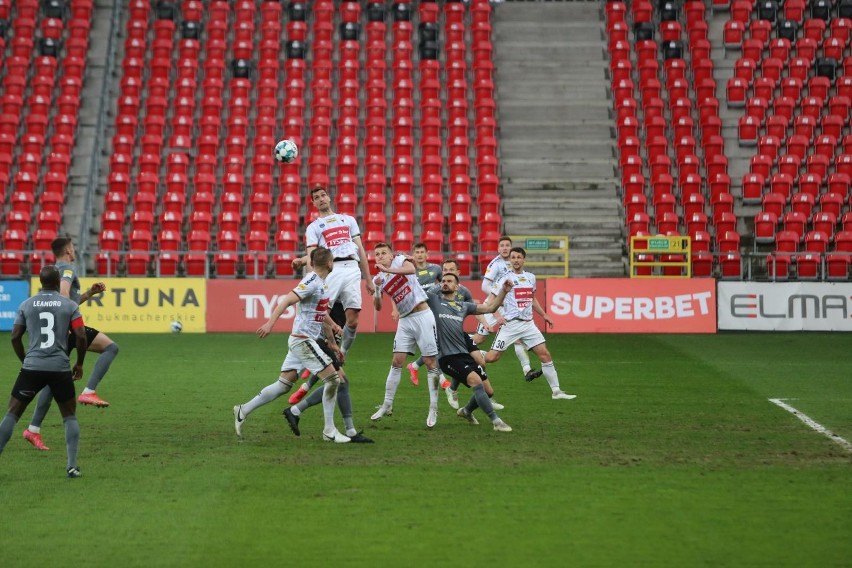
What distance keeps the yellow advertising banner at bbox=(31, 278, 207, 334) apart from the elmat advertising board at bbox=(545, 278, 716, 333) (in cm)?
863

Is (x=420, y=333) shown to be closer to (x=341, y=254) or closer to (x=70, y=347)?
(x=341, y=254)

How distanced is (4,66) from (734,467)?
29710 millimetres

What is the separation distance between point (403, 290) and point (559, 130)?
20.7 m

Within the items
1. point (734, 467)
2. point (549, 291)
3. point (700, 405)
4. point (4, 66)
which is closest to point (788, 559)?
point (734, 467)

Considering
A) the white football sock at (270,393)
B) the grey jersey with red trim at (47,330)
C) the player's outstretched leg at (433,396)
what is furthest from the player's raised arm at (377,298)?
the grey jersey with red trim at (47,330)

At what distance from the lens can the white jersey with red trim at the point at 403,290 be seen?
13.1 meters

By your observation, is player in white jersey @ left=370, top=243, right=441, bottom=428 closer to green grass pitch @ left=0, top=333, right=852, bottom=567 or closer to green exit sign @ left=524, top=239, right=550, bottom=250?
green grass pitch @ left=0, top=333, right=852, bottom=567

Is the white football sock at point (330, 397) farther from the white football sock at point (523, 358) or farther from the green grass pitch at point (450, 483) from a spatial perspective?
the white football sock at point (523, 358)

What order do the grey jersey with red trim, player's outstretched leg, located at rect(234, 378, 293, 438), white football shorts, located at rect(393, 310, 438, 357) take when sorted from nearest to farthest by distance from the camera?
the grey jersey with red trim → player's outstretched leg, located at rect(234, 378, 293, 438) → white football shorts, located at rect(393, 310, 438, 357)

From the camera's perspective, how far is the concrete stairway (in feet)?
98.2

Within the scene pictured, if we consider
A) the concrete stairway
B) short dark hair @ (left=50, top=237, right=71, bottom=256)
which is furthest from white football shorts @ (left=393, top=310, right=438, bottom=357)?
the concrete stairway

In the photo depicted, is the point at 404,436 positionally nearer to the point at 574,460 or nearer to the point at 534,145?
the point at 574,460

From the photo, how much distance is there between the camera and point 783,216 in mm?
29516

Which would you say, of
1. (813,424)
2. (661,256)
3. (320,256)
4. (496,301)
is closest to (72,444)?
(320,256)
